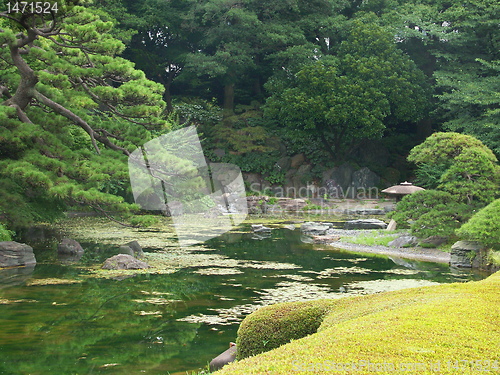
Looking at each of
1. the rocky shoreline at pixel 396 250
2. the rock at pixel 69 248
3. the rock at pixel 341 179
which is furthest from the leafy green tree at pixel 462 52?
the rock at pixel 69 248

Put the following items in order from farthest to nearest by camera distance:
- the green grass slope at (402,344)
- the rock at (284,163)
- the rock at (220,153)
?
the rock at (284,163), the rock at (220,153), the green grass slope at (402,344)

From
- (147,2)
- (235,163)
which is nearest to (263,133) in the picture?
(235,163)

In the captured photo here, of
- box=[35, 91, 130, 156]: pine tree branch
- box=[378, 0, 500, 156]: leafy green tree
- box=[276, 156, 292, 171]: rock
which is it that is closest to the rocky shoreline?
box=[35, 91, 130, 156]: pine tree branch

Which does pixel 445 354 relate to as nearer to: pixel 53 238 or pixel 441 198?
pixel 441 198

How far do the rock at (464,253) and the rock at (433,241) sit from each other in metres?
1.54

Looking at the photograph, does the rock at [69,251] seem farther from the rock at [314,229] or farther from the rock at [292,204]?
the rock at [292,204]

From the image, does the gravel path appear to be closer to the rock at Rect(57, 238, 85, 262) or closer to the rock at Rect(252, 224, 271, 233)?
the rock at Rect(252, 224, 271, 233)

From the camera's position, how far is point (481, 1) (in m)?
20.5

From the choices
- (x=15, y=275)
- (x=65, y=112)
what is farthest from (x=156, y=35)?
(x=15, y=275)

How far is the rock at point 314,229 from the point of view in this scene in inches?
566

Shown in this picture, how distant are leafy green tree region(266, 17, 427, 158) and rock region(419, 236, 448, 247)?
1147 centimetres

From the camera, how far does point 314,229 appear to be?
14.7m

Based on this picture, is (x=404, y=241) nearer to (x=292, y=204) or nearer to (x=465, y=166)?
(x=465, y=166)

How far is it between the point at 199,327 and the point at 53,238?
317 inches
